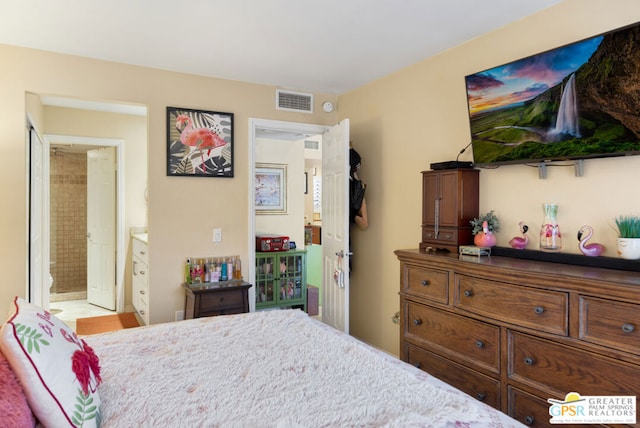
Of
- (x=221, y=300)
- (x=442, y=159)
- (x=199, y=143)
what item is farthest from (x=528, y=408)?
(x=199, y=143)

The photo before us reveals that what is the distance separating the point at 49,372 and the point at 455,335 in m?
2.00

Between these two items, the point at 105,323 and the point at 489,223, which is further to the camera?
the point at 105,323

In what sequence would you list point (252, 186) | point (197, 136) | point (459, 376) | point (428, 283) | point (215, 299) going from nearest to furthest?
point (459, 376), point (428, 283), point (215, 299), point (197, 136), point (252, 186)

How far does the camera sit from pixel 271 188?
18.3 feet

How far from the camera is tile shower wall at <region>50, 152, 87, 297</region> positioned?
6027 millimetres

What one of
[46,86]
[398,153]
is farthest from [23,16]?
[398,153]

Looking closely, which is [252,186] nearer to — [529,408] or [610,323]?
[529,408]

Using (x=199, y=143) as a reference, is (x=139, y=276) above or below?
below

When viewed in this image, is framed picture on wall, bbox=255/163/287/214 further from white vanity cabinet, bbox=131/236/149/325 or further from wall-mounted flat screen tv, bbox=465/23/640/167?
wall-mounted flat screen tv, bbox=465/23/640/167

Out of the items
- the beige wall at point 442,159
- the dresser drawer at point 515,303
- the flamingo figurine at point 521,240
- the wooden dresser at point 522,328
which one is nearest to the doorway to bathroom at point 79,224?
the beige wall at point 442,159

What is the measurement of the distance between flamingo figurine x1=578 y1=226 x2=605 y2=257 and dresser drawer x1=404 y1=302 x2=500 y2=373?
23.8 inches

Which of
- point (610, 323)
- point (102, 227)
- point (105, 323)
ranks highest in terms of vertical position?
point (102, 227)

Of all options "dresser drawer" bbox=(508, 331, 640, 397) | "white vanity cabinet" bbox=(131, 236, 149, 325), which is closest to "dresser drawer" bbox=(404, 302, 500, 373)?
"dresser drawer" bbox=(508, 331, 640, 397)

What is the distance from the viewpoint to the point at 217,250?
12.5ft
